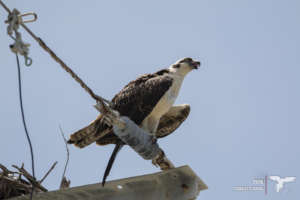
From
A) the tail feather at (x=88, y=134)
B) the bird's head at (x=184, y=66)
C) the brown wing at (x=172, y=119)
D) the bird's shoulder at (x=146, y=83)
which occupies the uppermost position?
the bird's head at (x=184, y=66)

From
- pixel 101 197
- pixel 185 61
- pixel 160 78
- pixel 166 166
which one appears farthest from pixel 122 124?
pixel 185 61

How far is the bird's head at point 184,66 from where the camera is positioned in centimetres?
807

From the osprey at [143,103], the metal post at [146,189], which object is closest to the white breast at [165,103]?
the osprey at [143,103]

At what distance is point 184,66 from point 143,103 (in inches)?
43.0

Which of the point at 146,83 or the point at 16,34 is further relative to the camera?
the point at 146,83

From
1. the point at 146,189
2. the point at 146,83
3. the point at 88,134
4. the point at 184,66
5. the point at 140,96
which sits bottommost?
the point at 146,189

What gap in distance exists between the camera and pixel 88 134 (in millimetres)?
7027

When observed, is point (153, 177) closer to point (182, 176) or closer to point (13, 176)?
point (182, 176)

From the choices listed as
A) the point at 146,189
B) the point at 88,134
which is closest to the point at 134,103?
the point at 88,134

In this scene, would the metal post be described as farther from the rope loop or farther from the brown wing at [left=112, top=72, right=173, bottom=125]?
the rope loop

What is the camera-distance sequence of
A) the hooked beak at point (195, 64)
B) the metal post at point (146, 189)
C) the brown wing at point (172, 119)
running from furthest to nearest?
→ 1. the brown wing at point (172, 119)
2. the hooked beak at point (195, 64)
3. the metal post at point (146, 189)

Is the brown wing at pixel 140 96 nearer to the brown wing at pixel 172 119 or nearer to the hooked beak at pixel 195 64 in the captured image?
the hooked beak at pixel 195 64

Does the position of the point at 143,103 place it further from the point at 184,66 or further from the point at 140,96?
the point at 184,66

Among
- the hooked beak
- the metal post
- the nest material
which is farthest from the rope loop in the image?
the hooked beak
